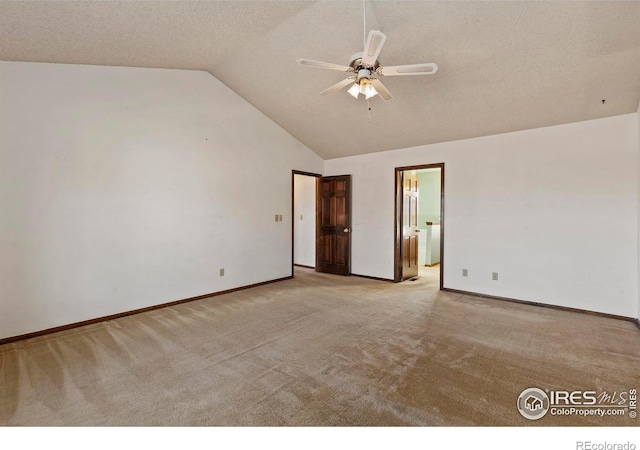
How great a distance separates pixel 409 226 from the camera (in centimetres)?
601

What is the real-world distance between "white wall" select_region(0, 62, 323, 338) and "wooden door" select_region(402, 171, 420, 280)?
8.87 feet

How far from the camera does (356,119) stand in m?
4.79

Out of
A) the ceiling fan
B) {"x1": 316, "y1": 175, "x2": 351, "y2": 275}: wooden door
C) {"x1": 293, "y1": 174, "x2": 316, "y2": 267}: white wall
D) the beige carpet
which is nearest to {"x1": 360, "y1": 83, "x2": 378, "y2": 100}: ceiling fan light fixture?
the ceiling fan

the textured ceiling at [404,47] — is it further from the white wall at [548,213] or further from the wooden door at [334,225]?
the wooden door at [334,225]

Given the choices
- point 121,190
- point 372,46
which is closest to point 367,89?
point 372,46

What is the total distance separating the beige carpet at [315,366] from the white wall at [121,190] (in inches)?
19.4

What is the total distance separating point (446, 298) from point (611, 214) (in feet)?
7.60

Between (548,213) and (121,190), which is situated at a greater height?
(121,190)

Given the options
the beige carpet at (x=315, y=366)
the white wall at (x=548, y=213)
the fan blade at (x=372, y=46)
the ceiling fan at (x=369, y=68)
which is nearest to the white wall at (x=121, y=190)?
the beige carpet at (x=315, y=366)

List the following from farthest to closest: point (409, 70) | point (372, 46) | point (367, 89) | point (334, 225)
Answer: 1. point (334, 225)
2. point (367, 89)
3. point (409, 70)
4. point (372, 46)

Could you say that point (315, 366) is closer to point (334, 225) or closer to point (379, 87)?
point (379, 87)

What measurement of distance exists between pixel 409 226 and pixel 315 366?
4129 mm

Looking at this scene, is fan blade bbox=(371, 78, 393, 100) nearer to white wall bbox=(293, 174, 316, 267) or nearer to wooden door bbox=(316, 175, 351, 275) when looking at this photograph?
wooden door bbox=(316, 175, 351, 275)

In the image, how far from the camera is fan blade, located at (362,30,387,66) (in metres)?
1.98
